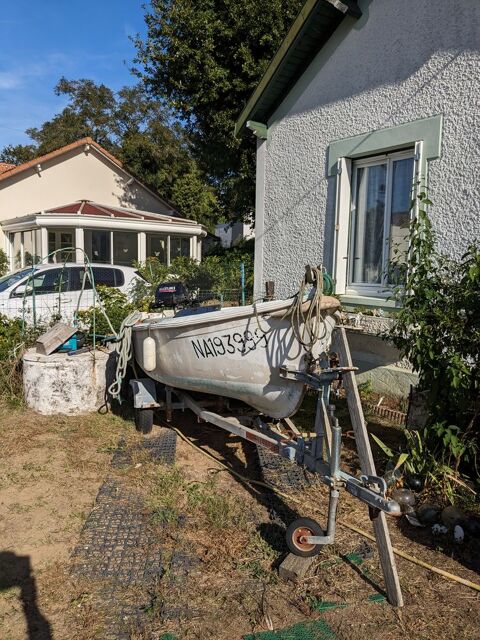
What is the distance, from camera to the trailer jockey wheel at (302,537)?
124 inches

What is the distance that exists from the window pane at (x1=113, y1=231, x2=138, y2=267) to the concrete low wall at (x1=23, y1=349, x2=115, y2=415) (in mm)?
13930

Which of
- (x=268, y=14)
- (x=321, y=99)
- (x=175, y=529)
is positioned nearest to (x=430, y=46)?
(x=321, y=99)

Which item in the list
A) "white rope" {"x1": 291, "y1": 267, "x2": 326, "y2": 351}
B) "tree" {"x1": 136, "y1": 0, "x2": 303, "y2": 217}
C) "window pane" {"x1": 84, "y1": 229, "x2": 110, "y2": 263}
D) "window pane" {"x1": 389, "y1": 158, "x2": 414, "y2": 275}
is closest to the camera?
"white rope" {"x1": 291, "y1": 267, "x2": 326, "y2": 351}

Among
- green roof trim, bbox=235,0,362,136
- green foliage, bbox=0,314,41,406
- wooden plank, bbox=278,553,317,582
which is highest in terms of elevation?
green roof trim, bbox=235,0,362,136

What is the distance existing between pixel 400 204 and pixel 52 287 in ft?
23.4

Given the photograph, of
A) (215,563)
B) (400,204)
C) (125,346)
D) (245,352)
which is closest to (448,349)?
(245,352)

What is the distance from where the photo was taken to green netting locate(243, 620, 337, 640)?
258cm

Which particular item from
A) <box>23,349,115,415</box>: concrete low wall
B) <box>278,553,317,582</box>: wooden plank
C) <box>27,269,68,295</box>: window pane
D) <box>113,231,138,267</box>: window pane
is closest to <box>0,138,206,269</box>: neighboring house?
<box>113,231,138,267</box>: window pane

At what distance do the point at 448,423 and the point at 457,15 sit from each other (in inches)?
168

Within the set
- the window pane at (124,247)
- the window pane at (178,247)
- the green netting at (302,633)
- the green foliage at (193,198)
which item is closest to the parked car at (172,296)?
the green netting at (302,633)

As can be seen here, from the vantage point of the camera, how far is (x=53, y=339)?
6215 millimetres

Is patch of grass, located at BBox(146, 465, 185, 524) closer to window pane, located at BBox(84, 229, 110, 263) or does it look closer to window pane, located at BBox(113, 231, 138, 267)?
window pane, located at BBox(84, 229, 110, 263)

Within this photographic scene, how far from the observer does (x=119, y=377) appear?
5.62 meters

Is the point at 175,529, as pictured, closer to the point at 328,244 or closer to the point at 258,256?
the point at 328,244
